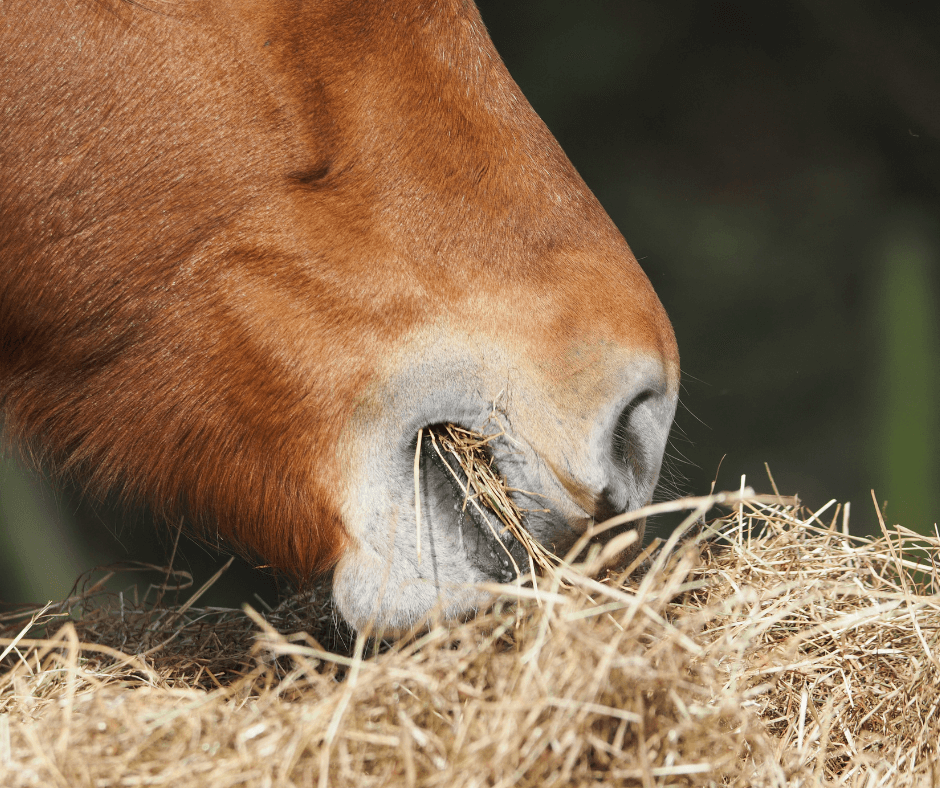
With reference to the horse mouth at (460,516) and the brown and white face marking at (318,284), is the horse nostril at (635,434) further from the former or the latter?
the horse mouth at (460,516)

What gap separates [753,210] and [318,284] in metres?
1.55

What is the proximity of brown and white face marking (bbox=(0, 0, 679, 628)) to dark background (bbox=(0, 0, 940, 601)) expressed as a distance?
112 centimetres

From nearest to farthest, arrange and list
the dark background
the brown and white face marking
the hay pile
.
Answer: the hay pile
the brown and white face marking
the dark background

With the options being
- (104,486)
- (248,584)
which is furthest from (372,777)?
(248,584)

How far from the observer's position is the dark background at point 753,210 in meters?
2.06

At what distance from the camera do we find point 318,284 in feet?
3.43

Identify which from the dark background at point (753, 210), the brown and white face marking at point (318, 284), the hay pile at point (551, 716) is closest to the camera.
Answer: the hay pile at point (551, 716)

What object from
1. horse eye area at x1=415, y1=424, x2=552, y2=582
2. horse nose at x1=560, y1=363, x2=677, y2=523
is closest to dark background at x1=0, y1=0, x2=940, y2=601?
horse nose at x1=560, y1=363, x2=677, y2=523

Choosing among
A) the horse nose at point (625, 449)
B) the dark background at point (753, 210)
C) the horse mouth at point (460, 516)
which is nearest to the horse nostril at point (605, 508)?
the horse nose at point (625, 449)

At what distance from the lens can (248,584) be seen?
2.15 m

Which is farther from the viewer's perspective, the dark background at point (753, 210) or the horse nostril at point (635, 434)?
the dark background at point (753, 210)

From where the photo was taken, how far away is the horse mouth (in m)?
1.04

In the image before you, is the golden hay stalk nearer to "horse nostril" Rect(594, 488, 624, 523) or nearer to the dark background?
"horse nostril" Rect(594, 488, 624, 523)

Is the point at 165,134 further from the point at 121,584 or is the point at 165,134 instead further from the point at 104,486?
the point at 121,584
